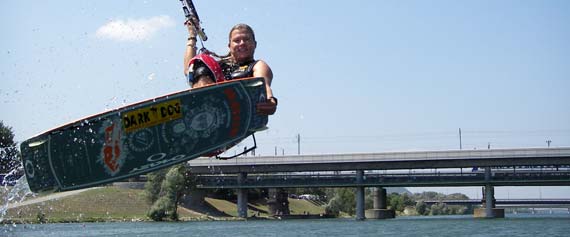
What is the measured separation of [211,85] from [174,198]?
95623mm

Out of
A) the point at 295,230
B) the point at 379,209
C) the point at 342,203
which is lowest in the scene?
the point at 295,230

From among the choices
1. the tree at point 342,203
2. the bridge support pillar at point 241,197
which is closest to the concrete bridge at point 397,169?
the bridge support pillar at point 241,197

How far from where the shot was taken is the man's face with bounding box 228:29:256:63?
1307 cm

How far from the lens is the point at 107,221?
10038 centimetres

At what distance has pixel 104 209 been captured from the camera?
357ft

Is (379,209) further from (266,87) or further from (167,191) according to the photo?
(266,87)

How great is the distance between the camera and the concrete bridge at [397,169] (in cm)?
10925

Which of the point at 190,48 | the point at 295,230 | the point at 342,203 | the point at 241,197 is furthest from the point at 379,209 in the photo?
the point at 190,48

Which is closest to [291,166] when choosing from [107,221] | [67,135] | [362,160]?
[362,160]

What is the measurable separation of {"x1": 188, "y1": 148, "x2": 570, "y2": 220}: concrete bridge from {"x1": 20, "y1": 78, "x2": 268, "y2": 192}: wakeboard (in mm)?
93135

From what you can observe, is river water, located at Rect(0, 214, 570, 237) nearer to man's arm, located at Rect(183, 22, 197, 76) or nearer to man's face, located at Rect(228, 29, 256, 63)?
man's arm, located at Rect(183, 22, 197, 76)

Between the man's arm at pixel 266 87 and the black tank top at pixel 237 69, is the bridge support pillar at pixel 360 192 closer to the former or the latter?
Result: the black tank top at pixel 237 69

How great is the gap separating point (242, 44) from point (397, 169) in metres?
105

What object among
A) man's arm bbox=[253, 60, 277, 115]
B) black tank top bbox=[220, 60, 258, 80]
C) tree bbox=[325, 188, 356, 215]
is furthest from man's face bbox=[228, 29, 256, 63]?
tree bbox=[325, 188, 356, 215]
